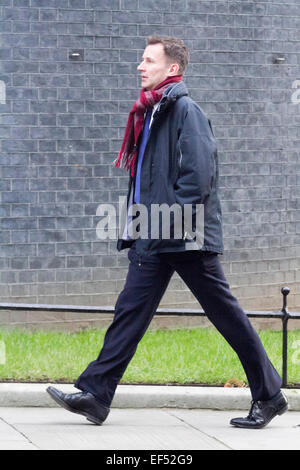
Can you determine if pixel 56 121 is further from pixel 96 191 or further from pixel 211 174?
pixel 211 174

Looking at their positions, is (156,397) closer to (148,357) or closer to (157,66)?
(148,357)

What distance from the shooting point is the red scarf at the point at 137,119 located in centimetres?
618

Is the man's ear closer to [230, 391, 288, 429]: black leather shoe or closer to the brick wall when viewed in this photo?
[230, 391, 288, 429]: black leather shoe

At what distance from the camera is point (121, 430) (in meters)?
6.16

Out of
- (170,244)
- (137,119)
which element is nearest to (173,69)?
(137,119)

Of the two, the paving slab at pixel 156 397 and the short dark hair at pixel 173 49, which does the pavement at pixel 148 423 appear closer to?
Answer: the paving slab at pixel 156 397

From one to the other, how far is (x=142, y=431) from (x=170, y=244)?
107 centimetres

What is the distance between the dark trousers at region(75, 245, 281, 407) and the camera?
6109 millimetres

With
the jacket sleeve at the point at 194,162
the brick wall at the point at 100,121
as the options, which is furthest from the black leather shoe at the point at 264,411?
the brick wall at the point at 100,121

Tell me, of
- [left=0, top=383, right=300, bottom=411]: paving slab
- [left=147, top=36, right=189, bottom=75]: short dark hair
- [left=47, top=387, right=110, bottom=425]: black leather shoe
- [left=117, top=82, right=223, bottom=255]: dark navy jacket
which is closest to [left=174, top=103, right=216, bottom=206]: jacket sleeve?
[left=117, top=82, right=223, bottom=255]: dark navy jacket

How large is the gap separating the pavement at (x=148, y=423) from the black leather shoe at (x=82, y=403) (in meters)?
0.09

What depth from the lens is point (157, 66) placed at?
6230 millimetres

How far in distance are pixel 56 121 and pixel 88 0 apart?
113 centimetres

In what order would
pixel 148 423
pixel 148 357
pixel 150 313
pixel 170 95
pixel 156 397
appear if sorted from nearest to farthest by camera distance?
pixel 170 95
pixel 150 313
pixel 148 423
pixel 156 397
pixel 148 357
